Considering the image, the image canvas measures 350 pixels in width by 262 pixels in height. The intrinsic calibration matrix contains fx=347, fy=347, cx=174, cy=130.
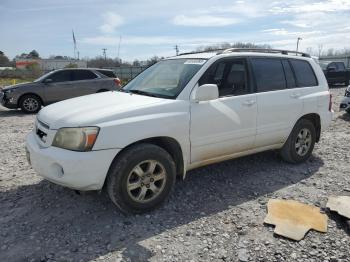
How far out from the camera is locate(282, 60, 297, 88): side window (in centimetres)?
523

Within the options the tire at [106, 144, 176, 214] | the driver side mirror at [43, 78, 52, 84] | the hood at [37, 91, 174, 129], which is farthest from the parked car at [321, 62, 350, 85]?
the tire at [106, 144, 176, 214]

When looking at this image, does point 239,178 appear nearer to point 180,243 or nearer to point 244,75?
point 244,75

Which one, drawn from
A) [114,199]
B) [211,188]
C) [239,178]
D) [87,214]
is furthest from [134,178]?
[239,178]

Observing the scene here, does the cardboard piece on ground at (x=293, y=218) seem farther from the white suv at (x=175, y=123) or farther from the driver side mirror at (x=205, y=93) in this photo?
the driver side mirror at (x=205, y=93)

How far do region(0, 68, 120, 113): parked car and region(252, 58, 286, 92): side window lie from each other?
8.98 metres

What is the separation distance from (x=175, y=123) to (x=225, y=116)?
2.54 feet

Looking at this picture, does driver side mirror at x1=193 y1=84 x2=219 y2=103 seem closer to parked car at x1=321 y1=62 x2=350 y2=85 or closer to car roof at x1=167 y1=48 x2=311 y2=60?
car roof at x1=167 y1=48 x2=311 y2=60

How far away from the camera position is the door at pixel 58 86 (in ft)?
40.3

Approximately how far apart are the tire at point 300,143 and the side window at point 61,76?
943cm

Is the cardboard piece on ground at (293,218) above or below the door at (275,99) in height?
below

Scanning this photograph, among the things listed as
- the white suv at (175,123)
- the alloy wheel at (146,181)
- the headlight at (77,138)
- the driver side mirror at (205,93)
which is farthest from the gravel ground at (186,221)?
the driver side mirror at (205,93)

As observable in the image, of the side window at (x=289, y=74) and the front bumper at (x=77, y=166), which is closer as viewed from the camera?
the front bumper at (x=77, y=166)

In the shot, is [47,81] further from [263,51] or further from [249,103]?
[249,103]

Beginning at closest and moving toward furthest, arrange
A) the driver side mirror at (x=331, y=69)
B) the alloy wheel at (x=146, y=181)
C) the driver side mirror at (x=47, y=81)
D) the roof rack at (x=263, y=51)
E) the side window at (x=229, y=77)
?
the alloy wheel at (x=146, y=181) → the side window at (x=229, y=77) → the roof rack at (x=263, y=51) → the driver side mirror at (x=47, y=81) → the driver side mirror at (x=331, y=69)
